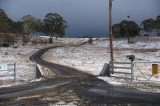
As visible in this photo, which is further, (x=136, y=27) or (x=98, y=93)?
(x=136, y=27)

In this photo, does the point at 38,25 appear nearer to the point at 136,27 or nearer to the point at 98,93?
the point at 136,27

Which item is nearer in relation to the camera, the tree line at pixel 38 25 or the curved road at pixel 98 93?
the curved road at pixel 98 93

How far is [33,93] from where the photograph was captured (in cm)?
1911

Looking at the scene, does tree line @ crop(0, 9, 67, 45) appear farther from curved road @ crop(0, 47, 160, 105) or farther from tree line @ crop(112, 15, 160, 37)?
curved road @ crop(0, 47, 160, 105)

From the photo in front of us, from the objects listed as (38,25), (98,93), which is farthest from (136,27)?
(98,93)

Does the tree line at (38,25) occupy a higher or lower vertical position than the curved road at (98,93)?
higher

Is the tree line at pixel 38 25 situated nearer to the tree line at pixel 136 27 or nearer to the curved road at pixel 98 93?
the tree line at pixel 136 27

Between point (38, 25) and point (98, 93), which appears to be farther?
point (38, 25)

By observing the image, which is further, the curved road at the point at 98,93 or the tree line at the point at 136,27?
the tree line at the point at 136,27

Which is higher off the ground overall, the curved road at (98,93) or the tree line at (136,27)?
the tree line at (136,27)

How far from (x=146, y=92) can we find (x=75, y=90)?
3655 mm

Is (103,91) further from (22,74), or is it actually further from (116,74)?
(22,74)

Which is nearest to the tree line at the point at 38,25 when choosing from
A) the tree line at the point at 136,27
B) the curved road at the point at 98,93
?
the tree line at the point at 136,27

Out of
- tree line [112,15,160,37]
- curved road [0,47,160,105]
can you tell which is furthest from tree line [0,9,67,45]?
curved road [0,47,160,105]
